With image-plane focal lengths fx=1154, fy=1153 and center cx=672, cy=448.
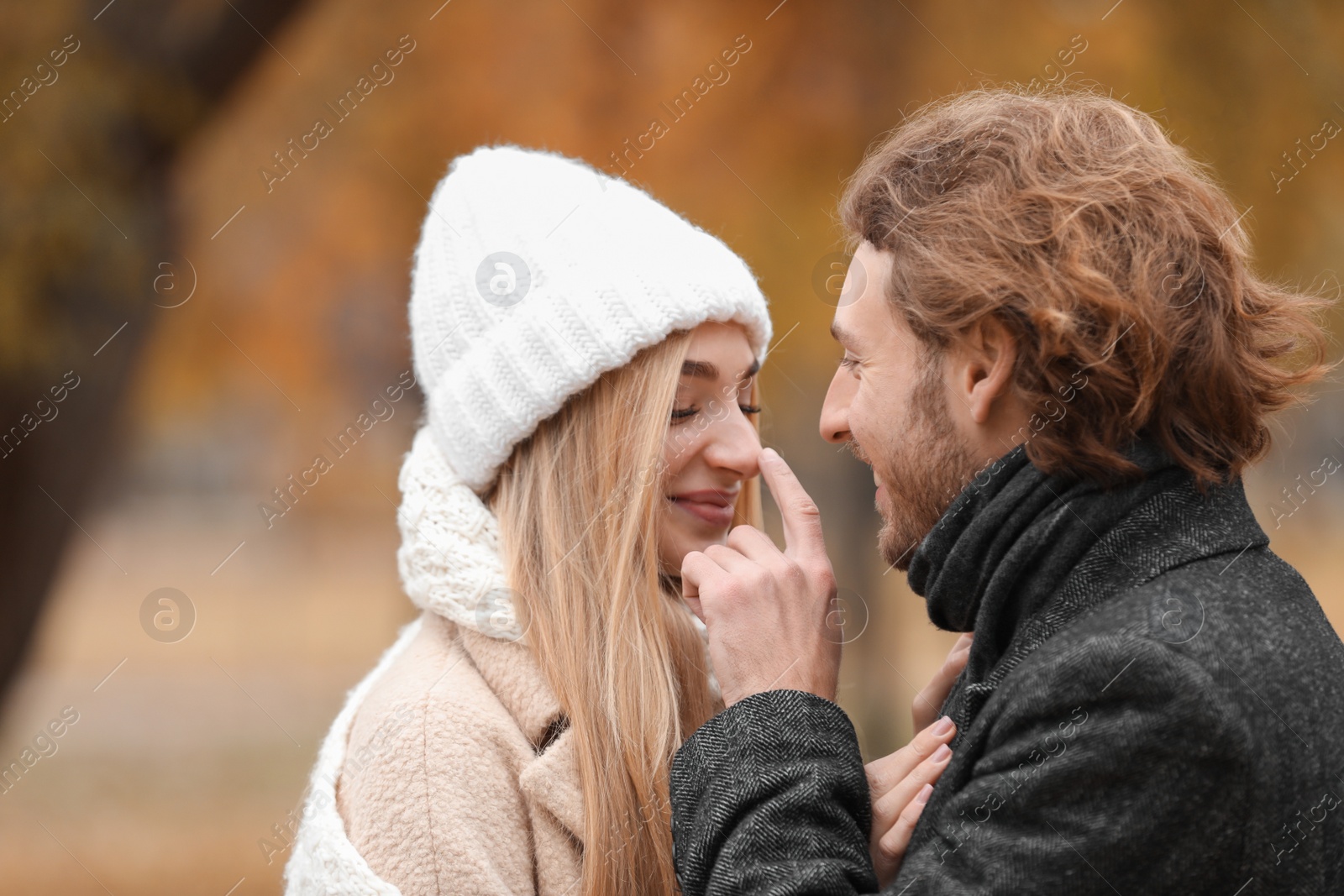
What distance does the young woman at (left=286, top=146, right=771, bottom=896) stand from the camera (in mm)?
2326

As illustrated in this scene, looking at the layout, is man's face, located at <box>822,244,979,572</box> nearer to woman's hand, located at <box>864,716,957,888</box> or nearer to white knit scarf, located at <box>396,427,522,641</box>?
woman's hand, located at <box>864,716,957,888</box>

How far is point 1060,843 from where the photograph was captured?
1.67 metres

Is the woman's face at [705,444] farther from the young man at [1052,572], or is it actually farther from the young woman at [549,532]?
the young man at [1052,572]

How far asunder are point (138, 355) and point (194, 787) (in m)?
6.53

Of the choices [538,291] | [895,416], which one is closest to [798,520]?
[895,416]

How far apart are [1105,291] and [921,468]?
1.59ft

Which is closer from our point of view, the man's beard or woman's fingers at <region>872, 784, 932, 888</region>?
woman's fingers at <region>872, 784, 932, 888</region>

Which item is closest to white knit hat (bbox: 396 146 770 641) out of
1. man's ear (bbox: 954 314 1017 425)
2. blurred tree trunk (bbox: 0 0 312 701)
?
man's ear (bbox: 954 314 1017 425)

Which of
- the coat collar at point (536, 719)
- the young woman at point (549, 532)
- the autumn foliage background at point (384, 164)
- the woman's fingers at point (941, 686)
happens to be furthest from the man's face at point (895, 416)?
the autumn foliage background at point (384, 164)

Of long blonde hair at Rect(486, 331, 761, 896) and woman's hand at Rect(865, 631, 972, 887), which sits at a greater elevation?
long blonde hair at Rect(486, 331, 761, 896)

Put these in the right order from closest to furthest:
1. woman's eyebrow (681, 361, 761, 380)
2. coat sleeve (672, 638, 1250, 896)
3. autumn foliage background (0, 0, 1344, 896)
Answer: coat sleeve (672, 638, 1250, 896)
woman's eyebrow (681, 361, 761, 380)
autumn foliage background (0, 0, 1344, 896)

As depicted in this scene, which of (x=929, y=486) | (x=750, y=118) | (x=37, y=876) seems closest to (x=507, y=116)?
(x=750, y=118)

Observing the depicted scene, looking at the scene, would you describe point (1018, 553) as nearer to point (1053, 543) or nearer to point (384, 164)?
point (1053, 543)

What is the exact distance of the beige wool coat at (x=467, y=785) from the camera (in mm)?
2221
